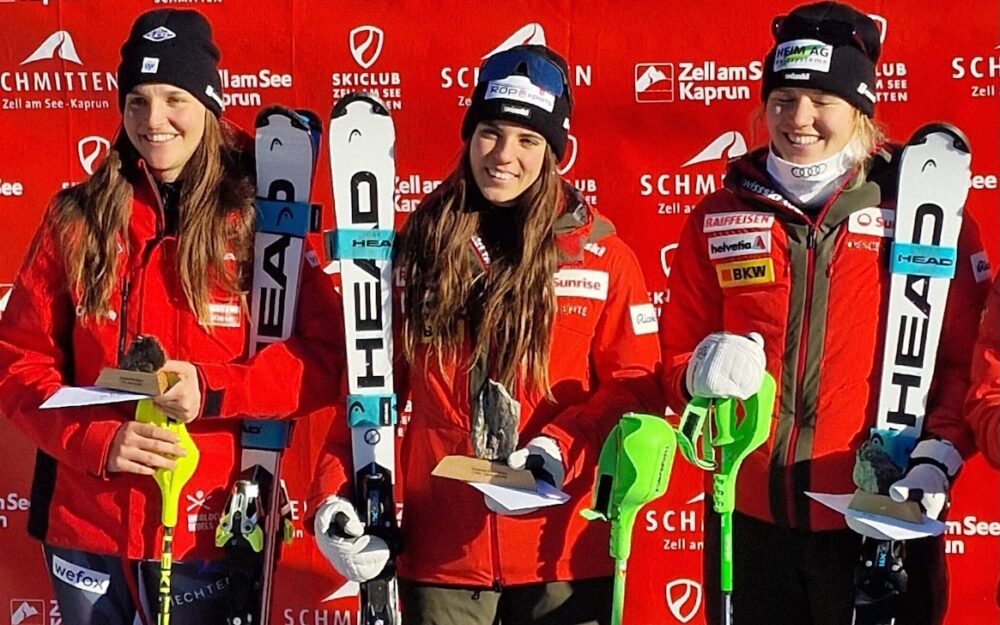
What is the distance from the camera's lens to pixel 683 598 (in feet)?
15.5

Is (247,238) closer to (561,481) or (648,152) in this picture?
(561,481)

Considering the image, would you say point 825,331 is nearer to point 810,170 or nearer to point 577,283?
point 810,170

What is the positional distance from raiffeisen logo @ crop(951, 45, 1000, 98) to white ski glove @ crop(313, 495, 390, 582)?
2679 millimetres

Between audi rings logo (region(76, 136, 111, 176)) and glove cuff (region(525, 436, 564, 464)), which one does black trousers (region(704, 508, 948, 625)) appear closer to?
glove cuff (region(525, 436, 564, 464))

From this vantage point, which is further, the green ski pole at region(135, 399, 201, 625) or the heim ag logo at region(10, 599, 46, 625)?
the heim ag logo at region(10, 599, 46, 625)

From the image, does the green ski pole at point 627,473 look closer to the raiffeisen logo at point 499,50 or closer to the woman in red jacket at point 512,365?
the woman in red jacket at point 512,365

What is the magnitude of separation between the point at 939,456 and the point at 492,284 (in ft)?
3.56

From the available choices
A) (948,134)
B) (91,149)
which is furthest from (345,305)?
(91,149)

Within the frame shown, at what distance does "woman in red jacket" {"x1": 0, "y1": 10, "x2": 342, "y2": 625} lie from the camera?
2953 millimetres

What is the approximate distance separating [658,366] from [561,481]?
1.28 feet

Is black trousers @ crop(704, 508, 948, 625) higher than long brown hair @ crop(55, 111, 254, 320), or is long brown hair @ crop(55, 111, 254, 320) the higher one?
long brown hair @ crop(55, 111, 254, 320)

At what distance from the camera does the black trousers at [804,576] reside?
118 inches

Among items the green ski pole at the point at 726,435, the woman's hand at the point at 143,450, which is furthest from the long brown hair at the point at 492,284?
the woman's hand at the point at 143,450

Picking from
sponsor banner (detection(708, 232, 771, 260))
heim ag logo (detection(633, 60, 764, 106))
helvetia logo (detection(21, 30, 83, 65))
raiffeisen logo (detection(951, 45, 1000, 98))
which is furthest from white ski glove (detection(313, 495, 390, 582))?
raiffeisen logo (detection(951, 45, 1000, 98))
